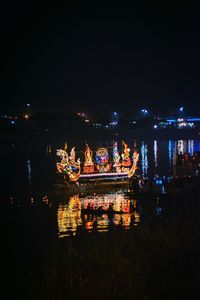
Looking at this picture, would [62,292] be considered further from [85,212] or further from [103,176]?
[103,176]

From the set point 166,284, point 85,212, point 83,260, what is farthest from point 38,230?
point 166,284

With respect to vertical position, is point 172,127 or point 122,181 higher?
point 172,127

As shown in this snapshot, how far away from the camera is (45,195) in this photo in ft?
97.5

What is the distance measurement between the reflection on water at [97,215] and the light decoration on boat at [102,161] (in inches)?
211

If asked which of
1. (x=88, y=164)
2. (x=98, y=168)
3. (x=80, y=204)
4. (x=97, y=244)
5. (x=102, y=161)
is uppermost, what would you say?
(x=102, y=161)

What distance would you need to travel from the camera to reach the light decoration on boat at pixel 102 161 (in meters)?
31.9

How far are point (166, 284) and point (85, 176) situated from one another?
928 inches

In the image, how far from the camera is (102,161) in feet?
106

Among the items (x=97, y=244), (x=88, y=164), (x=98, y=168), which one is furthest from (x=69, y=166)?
(x=97, y=244)

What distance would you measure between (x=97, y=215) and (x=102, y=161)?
11297 mm

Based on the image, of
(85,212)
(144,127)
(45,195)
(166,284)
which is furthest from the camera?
(144,127)

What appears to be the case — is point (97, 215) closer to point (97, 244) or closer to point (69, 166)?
point (69, 166)

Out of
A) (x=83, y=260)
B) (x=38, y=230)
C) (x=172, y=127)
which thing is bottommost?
(x=38, y=230)

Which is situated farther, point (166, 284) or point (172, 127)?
point (172, 127)
